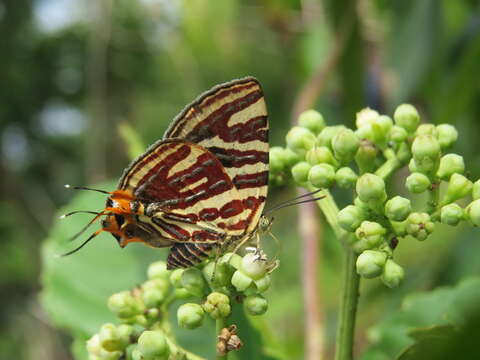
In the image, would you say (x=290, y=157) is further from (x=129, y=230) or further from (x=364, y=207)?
(x=129, y=230)

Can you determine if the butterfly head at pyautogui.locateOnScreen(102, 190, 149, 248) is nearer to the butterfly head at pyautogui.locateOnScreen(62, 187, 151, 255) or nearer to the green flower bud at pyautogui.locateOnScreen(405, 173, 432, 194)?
Result: the butterfly head at pyautogui.locateOnScreen(62, 187, 151, 255)

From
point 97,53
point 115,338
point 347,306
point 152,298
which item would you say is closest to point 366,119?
point 347,306

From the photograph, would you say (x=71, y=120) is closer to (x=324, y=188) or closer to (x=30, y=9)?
(x=30, y=9)

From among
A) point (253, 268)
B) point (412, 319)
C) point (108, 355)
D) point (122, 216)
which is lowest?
point (412, 319)

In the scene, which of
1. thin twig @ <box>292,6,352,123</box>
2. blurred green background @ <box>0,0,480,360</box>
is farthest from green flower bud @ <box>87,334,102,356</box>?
thin twig @ <box>292,6,352,123</box>

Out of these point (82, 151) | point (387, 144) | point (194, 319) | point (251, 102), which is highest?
point (251, 102)

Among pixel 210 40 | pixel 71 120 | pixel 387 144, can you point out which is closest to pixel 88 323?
pixel 387 144
